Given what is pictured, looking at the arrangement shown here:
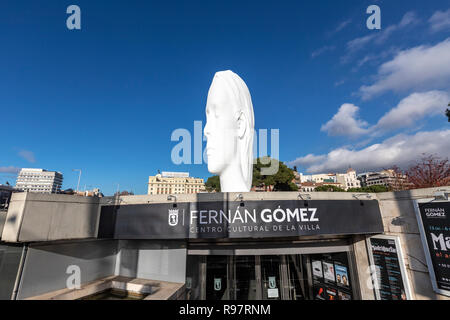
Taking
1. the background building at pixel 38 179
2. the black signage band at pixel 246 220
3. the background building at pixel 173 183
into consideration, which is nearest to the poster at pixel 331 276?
the black signage band at pixel 246 220

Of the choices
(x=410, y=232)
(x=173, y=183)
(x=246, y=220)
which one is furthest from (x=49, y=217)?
(x=173, y=183)

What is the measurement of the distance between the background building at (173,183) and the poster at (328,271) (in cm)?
9217

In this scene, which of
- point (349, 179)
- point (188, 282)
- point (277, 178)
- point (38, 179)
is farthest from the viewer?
point (38, 179)

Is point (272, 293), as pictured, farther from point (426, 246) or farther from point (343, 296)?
point (426, 246)

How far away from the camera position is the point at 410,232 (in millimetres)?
6391

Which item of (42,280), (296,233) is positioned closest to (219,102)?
(296,233)

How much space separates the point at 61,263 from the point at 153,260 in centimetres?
314

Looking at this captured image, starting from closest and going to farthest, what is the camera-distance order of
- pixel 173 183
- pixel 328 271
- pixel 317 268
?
pixel 328 271 < pixel 317 268 < pixel 173 183

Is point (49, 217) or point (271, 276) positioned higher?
point (49, 217)

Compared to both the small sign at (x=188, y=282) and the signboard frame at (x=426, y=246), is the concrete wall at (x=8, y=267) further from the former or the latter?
the signboard frame at (x=426, y=246)

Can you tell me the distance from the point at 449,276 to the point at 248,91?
35.0 feet

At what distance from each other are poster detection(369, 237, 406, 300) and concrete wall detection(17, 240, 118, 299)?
1032 centimetres
